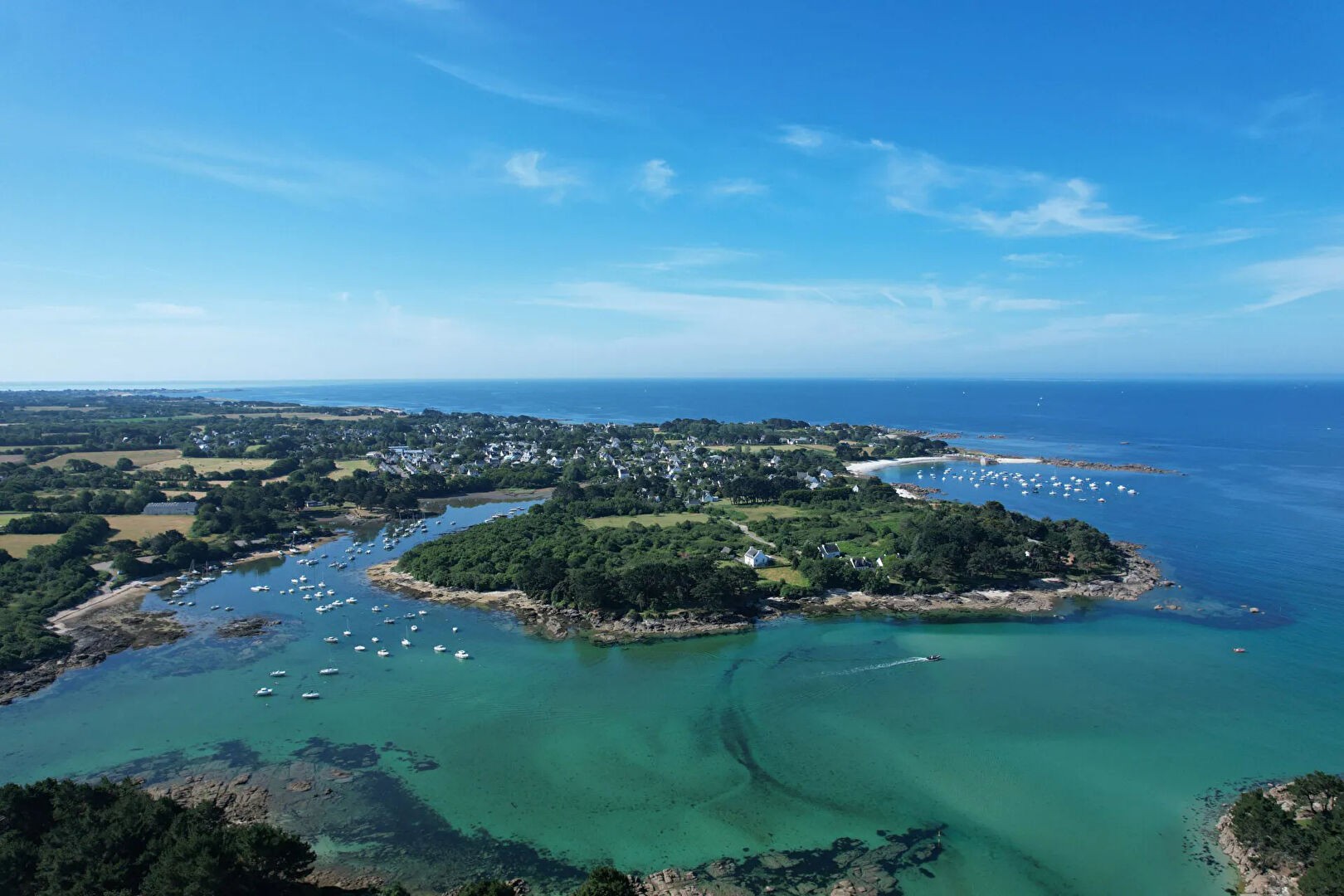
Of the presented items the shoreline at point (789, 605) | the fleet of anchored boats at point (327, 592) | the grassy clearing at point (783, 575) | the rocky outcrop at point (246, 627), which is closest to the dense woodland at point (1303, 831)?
the shoreline at point (789, 605)

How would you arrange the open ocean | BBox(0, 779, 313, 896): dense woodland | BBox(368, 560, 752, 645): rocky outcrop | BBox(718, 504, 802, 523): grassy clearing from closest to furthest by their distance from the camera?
BBox(0, 779, 313, 896): dense woodland, the open ocean, BBox(368, 560, 752, 645): rocky outcrop, BBox(718, 504, 802, 523): grassy clearing

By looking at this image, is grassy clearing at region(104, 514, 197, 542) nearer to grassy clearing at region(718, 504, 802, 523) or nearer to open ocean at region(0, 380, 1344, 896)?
open ocean at region(0, 380, 1344, 896)

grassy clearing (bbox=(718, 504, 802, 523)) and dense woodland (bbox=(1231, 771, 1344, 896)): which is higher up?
grassy clearing (bbox=(718, 504, 802, 523))

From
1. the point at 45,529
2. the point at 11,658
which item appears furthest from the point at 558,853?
the point at 45,529

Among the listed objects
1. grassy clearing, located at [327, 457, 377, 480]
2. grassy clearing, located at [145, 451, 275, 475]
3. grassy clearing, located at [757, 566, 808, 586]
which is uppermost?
grassy clearing, located at [145, 451, 275, 475]

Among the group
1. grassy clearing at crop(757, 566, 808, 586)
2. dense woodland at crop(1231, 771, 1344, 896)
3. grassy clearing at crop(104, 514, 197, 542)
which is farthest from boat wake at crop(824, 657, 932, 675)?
grassy clearing at crop(104, 514, 197, 542)

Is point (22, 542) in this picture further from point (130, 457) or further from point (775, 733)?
point (775, 733)

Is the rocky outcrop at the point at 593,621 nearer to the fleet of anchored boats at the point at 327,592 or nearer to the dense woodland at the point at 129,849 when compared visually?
the fleet of anchored boats at the point at 327,592
